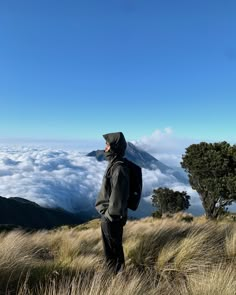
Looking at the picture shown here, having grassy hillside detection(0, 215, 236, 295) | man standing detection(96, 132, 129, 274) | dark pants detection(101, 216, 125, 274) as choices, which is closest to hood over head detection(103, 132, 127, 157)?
man standing detection(96, 132, 129, 274)

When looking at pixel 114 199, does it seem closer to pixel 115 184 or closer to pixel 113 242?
pixel 115 184

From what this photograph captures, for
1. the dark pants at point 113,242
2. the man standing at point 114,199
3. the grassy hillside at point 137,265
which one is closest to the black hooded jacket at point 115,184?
the man standing at point 114,199

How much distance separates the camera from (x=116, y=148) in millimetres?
6859

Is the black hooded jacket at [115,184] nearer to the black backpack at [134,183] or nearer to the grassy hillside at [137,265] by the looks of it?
the black backpack at [134,183]

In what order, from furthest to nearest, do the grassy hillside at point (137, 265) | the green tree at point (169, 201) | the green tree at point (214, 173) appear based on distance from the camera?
the green tree at point (169, 201), the green tree at point (214, 173), the grassy hillside at point (137, 265)

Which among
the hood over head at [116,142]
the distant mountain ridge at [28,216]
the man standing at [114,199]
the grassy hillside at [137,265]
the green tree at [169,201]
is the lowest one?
the distant mountain ridge at [28,216]

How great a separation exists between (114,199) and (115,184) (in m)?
0.22

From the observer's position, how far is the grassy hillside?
4.95 meters

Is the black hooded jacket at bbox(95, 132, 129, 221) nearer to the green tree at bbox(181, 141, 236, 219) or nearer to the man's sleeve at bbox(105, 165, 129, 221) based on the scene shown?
the man's sleeve at bbox(105, 165, 129, 221)

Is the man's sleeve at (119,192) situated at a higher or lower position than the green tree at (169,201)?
higher

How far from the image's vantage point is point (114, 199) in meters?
6.52

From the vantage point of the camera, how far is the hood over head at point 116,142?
686cm

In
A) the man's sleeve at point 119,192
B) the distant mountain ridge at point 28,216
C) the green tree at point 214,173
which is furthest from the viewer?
the distant mountain ridge at point 28,216

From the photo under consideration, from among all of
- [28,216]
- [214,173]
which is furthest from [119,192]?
[28,216]
